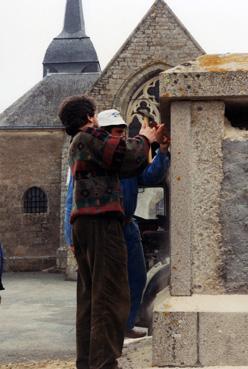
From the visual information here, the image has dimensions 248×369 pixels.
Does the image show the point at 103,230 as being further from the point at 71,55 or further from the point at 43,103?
the point at 71,55

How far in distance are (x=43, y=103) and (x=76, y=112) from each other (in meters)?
26.7

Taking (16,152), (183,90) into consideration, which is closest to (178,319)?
(183,90)

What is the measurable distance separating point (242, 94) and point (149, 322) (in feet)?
5.77

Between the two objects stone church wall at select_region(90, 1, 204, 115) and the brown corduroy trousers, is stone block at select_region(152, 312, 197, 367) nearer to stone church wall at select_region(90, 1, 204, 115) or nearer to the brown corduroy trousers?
the brown corduroy trousers

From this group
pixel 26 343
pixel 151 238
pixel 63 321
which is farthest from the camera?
pixel 63 321

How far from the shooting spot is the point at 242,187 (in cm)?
356

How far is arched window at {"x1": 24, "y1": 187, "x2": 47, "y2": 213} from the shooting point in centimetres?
2828

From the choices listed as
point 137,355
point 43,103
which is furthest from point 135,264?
point 43,103

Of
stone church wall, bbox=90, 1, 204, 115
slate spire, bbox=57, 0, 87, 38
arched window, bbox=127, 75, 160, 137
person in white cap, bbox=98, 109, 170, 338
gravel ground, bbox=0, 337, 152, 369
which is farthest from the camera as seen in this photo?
slate spire, bbox=57, 0, 87, 38

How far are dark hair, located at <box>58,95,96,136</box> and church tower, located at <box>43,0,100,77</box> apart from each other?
43.7 meters

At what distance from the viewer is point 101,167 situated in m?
3.46

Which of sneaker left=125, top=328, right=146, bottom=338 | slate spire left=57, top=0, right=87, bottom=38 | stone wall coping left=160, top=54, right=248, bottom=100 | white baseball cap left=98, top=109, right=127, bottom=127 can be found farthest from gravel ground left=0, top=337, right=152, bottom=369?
slate spire left=57, top=0, right=87, bottom=38

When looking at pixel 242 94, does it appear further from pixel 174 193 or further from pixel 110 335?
pixel 110 335

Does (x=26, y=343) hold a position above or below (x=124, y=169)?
below
